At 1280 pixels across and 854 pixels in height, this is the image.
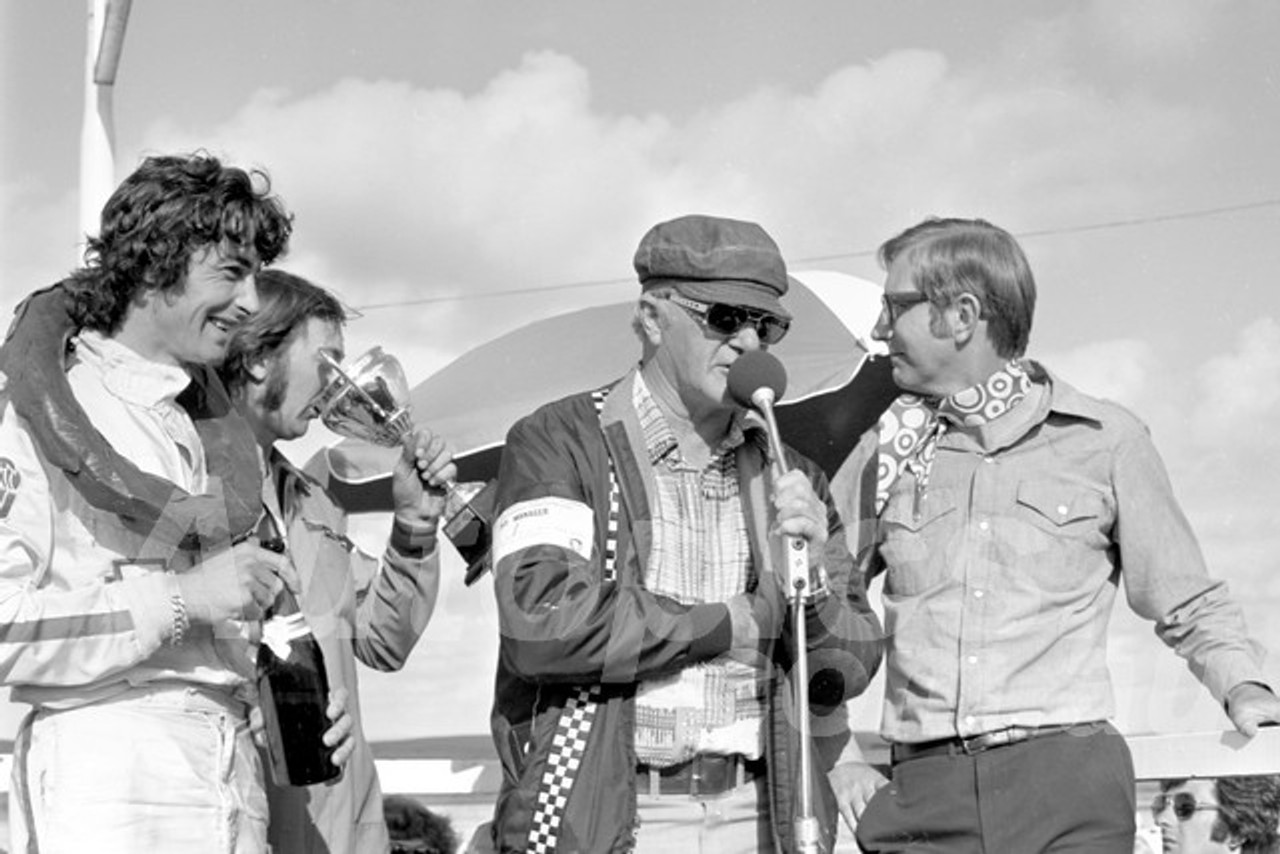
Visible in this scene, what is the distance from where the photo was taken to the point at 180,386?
102 inches

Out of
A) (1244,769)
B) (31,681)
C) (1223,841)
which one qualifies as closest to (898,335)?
(1244,769)

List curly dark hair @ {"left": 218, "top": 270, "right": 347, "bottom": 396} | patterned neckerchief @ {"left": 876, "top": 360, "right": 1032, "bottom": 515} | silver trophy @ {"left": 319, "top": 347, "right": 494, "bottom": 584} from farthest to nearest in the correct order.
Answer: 1. curly dark hair @ {"left": 218, "top": 270, "right": 347, "bottom": 396}
2. silver trophy @ {"left": 319, "top": 347, "right": 494, "bottom": 584}
3. patterned neckerchief @ {"left": 876, "top": 360, "right": 1032, "bottom": 515}

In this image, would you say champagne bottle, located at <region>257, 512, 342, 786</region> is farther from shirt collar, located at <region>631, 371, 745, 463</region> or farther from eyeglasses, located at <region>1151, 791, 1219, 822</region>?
eyeglasses, located at <region>1151, 791, 1219, 822</region>

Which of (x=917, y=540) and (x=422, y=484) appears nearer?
(x=917, y=540)

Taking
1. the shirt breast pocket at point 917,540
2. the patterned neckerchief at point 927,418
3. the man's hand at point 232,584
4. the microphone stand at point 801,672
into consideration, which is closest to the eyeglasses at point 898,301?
the patterned neckerchief at point 927,418

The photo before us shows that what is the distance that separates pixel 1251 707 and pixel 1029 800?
0.35 meters

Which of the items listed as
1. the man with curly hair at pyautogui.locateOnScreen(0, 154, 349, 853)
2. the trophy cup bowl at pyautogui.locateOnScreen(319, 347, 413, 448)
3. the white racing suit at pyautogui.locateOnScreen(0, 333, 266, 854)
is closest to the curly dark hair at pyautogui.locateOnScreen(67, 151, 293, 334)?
the man with curly hair at pyautogui.locateOnScreen(0, 154, 349, 853)

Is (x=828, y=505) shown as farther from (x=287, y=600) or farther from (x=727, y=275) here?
(x=287, y=600)

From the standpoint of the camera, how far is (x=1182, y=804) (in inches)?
165

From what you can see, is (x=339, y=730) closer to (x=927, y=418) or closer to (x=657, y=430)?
(x=657, y=430)

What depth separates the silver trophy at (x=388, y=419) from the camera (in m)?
3.01

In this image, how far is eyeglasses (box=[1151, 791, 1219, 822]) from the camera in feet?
13.7

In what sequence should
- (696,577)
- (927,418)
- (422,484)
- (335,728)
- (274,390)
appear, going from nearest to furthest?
1. (335,728)
2. (696,577)
3. (927,418)
4. (422,484)
5. (274,390)

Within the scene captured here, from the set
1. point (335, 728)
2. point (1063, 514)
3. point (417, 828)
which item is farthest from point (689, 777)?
point (417, 828)
